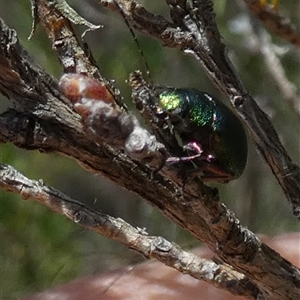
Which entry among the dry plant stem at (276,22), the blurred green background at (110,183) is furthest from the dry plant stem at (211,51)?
the blurred green background at (110,183)

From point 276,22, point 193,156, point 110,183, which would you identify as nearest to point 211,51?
point 193,156

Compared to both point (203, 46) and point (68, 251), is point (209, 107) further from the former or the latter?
point (68, 251)

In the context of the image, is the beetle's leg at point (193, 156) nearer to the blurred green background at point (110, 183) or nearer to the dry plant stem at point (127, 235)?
the dry plant stem at point (127, 235)

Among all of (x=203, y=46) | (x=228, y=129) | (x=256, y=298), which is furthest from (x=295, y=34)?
(x=256, y=298)

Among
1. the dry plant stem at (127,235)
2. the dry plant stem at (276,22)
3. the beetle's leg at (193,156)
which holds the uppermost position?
the dry plant stem at (276,22)

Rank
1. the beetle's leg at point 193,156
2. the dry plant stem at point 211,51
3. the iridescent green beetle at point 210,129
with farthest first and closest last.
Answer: the iridescent green beetle at point 210,129 < the dry plant stem at point 211,51 < the beetle's leg at point 193,156

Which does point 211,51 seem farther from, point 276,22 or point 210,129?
point 276,22

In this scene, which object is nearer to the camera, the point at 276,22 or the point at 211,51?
the point at 211,51
